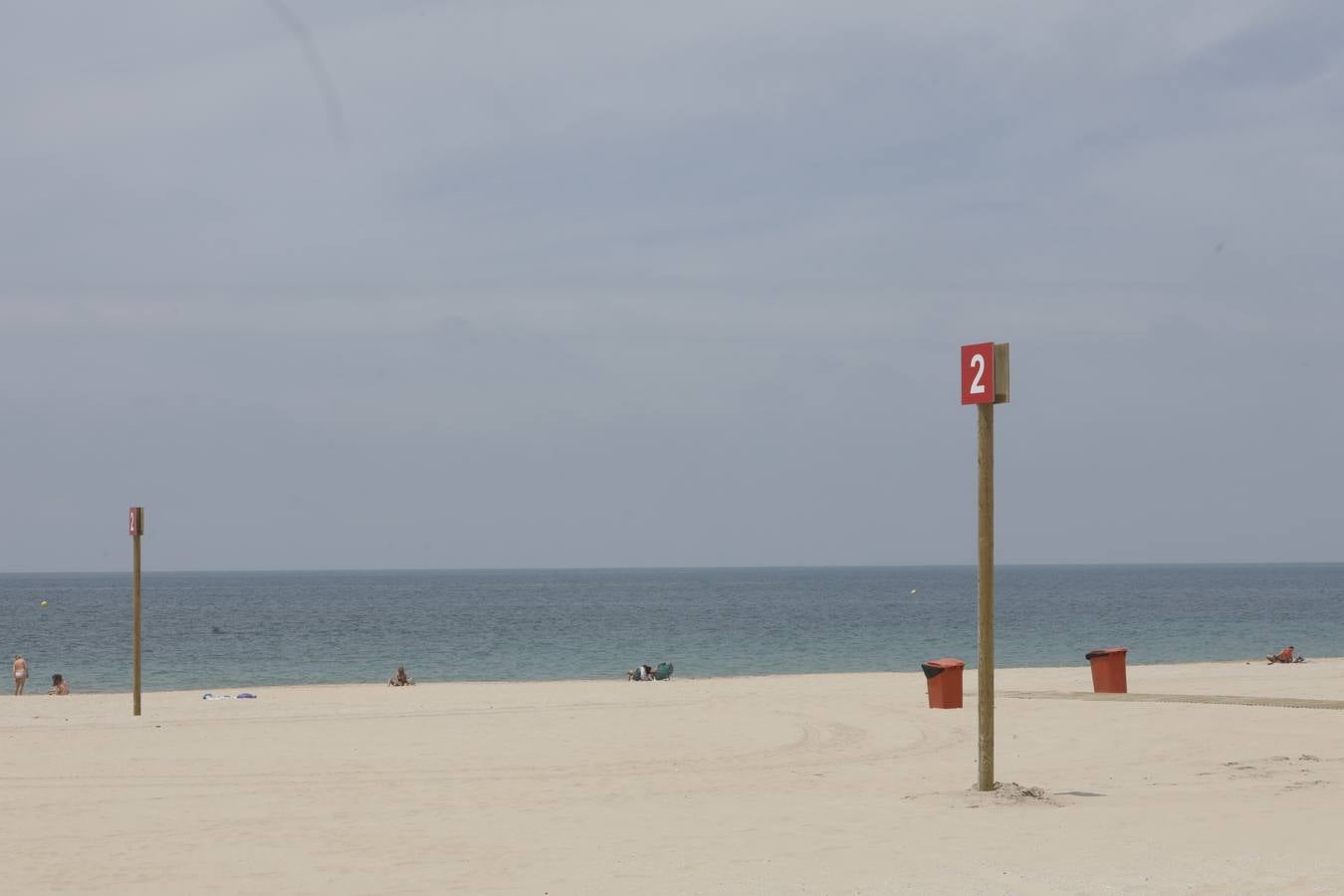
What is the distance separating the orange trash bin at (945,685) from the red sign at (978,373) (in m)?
10.5

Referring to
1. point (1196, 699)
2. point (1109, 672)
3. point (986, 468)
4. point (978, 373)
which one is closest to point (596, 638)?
point (1109, 672)

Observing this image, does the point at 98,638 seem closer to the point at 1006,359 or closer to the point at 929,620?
the point at 929,620

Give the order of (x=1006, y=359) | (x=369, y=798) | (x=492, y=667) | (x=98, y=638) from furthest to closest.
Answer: (x=98, y=638), (x=492, y=667), (x=369, y=798), (x=1006, y=359)

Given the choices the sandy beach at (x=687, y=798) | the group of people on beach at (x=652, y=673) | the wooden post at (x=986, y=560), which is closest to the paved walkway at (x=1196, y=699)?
the sandy beach at (x=687, y=798)

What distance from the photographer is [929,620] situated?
313 ft

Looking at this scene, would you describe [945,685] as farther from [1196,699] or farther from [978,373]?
[978,373]

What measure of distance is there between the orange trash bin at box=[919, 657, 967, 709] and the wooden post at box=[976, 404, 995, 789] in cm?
931

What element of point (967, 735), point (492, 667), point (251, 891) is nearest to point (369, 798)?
point (251, 891)

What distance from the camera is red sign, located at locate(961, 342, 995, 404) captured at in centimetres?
1178

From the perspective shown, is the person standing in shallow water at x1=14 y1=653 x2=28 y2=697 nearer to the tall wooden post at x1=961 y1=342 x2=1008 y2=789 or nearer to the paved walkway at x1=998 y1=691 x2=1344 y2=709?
the paved walkway at x1=998 y1=691 x2=1344 y2=709

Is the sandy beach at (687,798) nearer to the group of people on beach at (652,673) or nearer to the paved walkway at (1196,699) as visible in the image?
the paved walkway at (1196,699)

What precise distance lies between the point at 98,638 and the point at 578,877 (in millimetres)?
71849

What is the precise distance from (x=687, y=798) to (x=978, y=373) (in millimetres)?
4950

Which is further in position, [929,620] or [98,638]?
[929,620]
